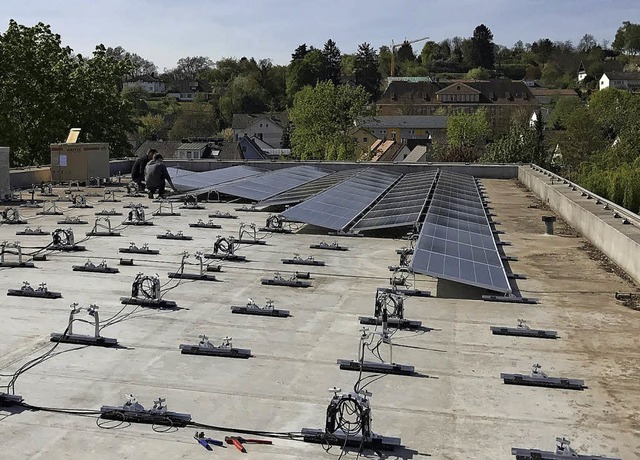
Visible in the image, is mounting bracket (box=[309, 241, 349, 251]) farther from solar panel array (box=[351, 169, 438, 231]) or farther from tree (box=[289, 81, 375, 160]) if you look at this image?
tree (box=[289, 81, 375, 160])

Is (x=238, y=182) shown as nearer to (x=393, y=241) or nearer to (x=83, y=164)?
(x=83, y=164)

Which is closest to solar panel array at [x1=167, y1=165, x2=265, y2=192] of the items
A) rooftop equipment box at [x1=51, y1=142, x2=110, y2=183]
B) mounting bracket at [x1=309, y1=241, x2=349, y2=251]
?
rooftop equipment box at [x1=51, y1=142, x2=110, y2=183]

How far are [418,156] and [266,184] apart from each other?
64264mm

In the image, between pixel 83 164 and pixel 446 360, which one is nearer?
pixel 446 360

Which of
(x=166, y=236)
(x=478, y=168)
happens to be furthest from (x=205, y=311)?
(x=478, y=168)

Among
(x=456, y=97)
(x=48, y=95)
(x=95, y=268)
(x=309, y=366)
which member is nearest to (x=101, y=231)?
(x=95, y=268)

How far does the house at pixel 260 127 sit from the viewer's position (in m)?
150

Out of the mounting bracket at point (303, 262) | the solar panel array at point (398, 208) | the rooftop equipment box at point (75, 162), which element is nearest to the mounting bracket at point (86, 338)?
the mounting bracket at point (303, 262)

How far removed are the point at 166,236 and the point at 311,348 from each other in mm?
10638

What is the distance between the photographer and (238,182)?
34719mm

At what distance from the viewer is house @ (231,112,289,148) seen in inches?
5886

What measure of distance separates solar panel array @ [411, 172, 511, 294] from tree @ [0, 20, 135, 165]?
31584mm

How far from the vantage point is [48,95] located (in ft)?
165

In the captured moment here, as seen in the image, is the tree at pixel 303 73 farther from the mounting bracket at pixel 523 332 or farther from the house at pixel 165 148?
the mounting bracket at pixel 523 332
